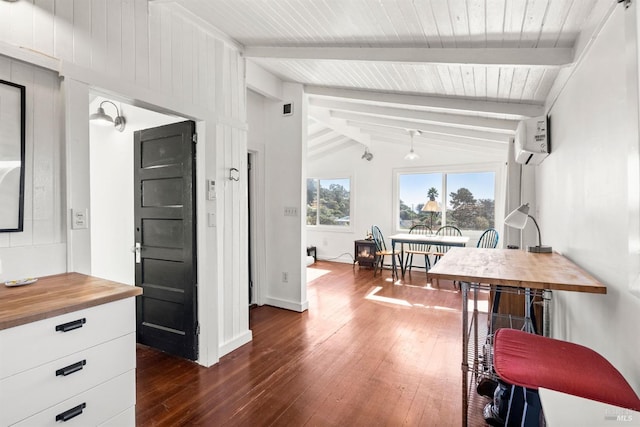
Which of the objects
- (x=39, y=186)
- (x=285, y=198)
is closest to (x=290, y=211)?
(x=285, y=198)

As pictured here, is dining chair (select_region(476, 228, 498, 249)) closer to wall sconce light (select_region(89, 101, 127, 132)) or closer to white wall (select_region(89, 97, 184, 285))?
white wall (select_region(89, 97, 184, 285))

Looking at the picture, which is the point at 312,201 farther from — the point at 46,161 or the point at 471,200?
the point at 46,161

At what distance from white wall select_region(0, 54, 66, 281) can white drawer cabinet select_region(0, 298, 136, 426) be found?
60cm

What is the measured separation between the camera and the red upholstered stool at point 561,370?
41.9 inches

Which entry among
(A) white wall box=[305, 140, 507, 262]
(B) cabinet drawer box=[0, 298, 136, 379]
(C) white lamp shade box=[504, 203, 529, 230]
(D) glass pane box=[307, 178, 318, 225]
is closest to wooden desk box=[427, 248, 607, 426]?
(C) white lamp shade box=[504, 203, 529, 230]

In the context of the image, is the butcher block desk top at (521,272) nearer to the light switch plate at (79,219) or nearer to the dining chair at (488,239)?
the light switch plate at (79,219)

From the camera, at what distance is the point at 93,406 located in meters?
1.32

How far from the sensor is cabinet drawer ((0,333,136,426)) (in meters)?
1.09

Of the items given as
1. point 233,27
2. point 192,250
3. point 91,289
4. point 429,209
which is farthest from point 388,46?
point 429,209

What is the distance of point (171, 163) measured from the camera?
8.64 feet

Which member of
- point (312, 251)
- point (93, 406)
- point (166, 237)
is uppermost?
point (166, 237)

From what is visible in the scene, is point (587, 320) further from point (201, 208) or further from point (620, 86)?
point (201, 208)

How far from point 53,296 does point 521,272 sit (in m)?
2.23

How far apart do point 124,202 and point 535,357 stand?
11.7 feet
